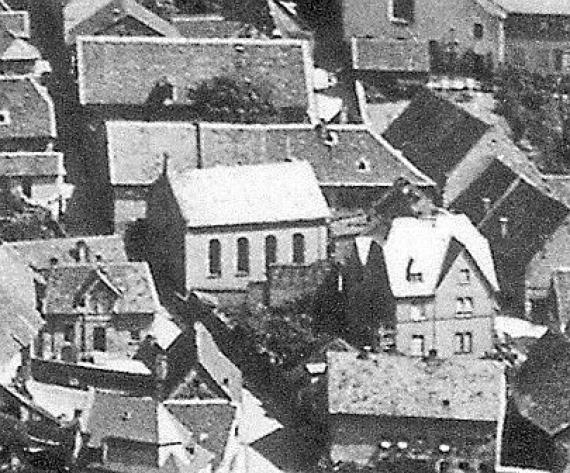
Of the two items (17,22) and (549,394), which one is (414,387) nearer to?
(549,394)

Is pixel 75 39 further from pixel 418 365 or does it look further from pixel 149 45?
pixel 418 365

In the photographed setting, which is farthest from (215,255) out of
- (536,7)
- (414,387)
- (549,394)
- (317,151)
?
(536,7)

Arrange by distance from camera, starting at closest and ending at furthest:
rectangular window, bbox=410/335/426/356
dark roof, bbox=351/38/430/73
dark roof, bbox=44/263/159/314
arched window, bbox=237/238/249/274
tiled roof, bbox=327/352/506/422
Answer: tiled roof, bbox=327/352/506/422 → dark roof, bbox=44/263/159/314 → rectangular window, bbox=410/335/426/356 → arched window, bbox=237/238/249/274 → dark roof, bbox=351/38/430/73

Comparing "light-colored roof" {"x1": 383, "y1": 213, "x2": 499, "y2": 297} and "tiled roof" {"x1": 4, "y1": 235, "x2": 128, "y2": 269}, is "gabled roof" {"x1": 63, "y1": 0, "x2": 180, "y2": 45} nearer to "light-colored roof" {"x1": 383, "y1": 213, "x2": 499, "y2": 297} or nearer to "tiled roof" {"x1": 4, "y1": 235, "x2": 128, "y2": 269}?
"tiled roof" {"x1": 4, "y1": 235, "x2": 128, "y2": 269}

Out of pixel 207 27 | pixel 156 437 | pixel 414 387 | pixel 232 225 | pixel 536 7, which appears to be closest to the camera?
pixel 156 437

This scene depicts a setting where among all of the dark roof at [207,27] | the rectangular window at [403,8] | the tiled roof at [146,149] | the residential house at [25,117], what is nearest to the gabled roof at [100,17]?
the dark roof at [207,27]

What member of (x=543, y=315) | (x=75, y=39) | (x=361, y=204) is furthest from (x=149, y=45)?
(x=543, y=315)

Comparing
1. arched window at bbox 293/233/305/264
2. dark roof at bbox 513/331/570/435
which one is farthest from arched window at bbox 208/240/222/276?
dark roof at bbox 513/331/570/435
